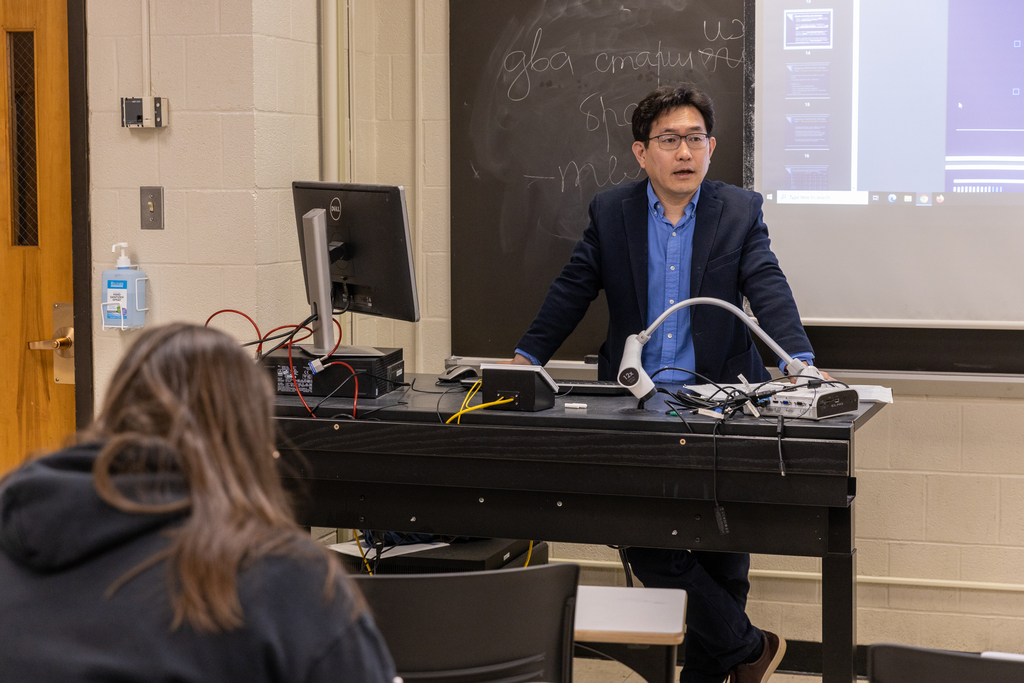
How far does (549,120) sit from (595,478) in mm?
1644

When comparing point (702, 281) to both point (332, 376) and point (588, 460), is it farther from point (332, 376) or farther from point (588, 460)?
point (332, 376)

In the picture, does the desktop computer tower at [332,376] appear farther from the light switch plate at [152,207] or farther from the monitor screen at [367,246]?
the light switch plate at [152,207]

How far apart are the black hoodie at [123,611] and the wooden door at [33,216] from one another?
7.85ft

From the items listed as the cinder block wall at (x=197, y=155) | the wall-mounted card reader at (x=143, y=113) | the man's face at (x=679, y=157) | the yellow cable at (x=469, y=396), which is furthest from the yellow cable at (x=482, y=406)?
the wall-mounted card reader at (x=143, y=113)

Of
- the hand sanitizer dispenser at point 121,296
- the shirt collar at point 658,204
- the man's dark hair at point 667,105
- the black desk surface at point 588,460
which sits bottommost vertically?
the black desk surface at point 588,460

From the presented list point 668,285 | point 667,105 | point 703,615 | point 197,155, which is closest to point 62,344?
point 197,155

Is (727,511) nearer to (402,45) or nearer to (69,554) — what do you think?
(69,554)

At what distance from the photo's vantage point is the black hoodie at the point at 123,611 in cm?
86

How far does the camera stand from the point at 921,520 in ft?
10.5

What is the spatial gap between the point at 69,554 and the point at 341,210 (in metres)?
1.63

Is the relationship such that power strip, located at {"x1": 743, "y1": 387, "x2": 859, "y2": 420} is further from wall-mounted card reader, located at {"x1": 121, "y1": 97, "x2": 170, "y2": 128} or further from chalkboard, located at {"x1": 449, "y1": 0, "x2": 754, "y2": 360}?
wall-mounted card reader, located at {"x1": 121, "y1": 97, "x2": 170, "y2": 128}

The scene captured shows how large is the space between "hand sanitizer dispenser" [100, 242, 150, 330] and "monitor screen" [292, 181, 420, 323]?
714 millimetres

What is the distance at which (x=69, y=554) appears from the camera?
88 cm

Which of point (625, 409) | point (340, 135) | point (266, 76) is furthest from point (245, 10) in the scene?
point (625, 409)
